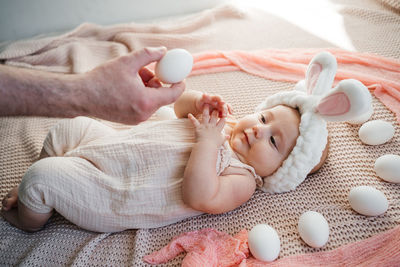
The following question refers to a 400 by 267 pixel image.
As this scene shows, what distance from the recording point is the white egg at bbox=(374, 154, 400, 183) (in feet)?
3.56

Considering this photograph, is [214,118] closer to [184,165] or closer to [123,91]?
[184,165]

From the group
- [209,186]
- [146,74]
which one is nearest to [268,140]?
[209,186]

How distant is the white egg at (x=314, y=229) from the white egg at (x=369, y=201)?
0.46ft

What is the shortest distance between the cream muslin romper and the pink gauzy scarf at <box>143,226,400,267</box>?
0.41 ft

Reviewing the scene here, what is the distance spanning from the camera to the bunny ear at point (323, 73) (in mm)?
1140

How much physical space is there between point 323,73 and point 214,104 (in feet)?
1.38

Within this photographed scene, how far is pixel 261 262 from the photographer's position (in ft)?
3.18

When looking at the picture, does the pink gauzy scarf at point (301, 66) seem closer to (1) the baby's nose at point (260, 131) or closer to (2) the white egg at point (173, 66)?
(1) the baby's nose at point (260, 131)

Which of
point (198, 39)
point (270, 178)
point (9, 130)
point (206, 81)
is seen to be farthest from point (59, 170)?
point (198, 39)

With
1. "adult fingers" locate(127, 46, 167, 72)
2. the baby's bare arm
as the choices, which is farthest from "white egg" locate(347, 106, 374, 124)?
"adult fingers" locate(127, 46, 167, 72)

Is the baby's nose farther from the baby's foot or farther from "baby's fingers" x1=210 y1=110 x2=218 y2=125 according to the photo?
the baby's foot

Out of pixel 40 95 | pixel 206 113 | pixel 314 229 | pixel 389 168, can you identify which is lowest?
pixel 314 229

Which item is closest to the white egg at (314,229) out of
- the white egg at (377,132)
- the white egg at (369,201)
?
the white egg at (369,201)

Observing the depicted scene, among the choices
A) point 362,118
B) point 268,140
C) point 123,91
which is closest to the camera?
point 123,91
